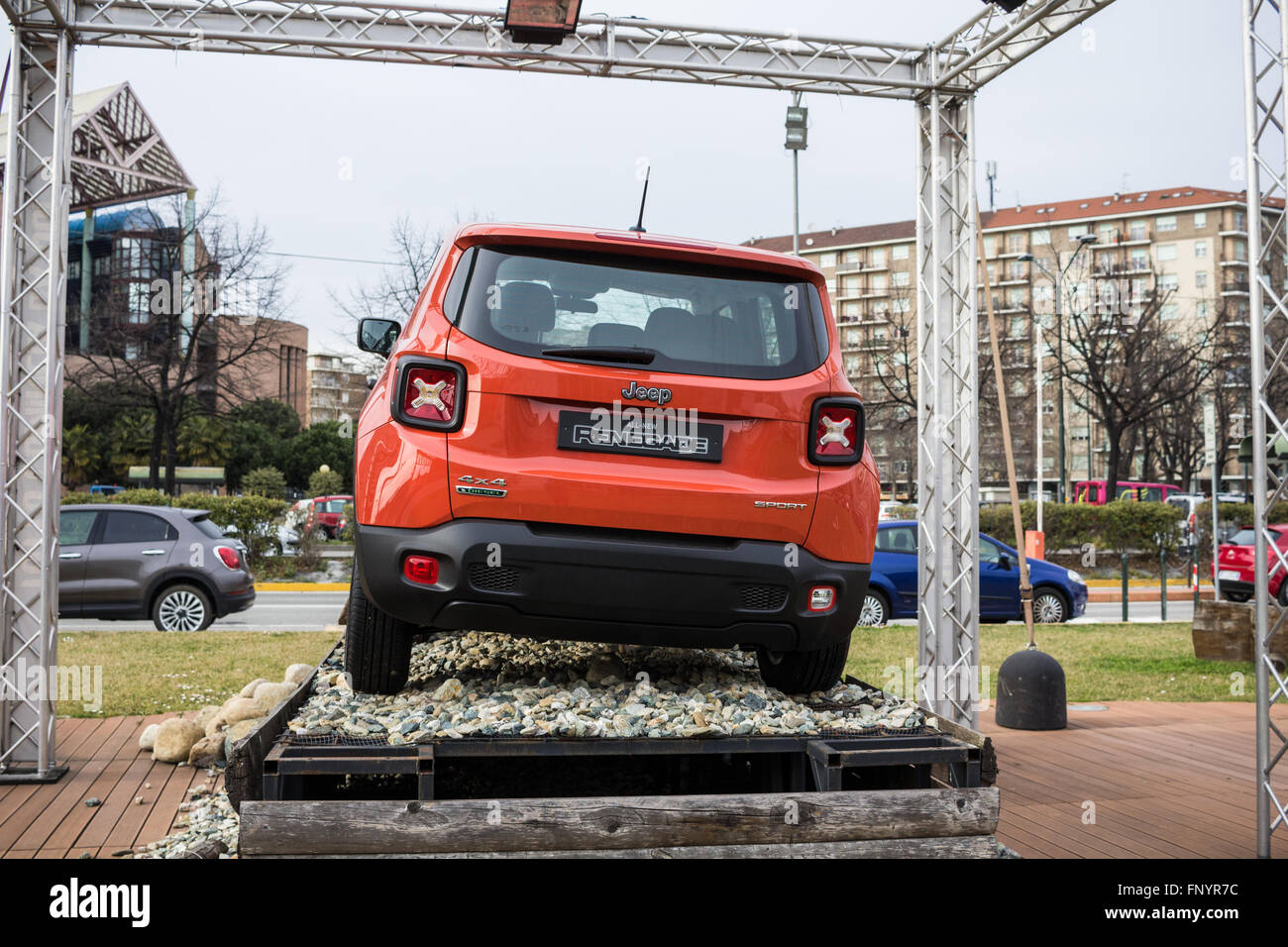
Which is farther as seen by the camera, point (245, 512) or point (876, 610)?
point (245, 512)

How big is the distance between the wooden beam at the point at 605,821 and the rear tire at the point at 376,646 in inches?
42.7

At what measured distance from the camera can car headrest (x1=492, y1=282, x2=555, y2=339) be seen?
12.5 feet

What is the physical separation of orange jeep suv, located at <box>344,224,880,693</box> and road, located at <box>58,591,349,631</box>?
10.2 m

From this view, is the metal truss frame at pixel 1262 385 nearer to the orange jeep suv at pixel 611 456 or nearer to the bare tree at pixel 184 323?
the orange jeep suv at pixel 611 456

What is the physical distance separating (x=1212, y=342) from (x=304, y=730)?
41.6 m

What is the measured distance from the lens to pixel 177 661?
32.9 ft

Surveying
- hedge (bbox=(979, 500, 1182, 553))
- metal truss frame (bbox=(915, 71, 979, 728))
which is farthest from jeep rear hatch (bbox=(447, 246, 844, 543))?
hedge (bbox=(979, 500, 1182, 553))

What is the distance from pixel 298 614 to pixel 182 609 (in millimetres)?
2907

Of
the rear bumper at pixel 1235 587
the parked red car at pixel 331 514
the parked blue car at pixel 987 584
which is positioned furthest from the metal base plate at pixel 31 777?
the parked red car at pixel 331 514

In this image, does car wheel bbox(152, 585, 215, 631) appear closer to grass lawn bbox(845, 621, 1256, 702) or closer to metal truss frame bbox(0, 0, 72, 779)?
metal truss frame bbox(0, 0, 72, 779)

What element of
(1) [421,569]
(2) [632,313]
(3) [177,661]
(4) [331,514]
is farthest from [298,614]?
(4) [331,514]

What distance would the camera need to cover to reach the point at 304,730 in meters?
3.62

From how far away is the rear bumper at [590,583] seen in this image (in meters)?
3.61

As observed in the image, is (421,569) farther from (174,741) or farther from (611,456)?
(174,741)
